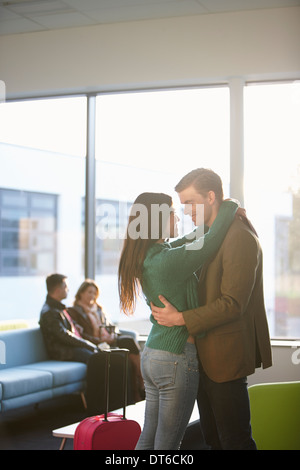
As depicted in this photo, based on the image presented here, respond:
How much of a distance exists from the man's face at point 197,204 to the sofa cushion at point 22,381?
2992mm

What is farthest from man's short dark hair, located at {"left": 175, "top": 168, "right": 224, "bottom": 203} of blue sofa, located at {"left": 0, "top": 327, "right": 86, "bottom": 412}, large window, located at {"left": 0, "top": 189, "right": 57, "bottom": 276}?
large window, located at {"left": 0, "top": 189, "right": 57, "bottom": 276}

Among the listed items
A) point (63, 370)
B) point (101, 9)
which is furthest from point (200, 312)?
point (101, 9)

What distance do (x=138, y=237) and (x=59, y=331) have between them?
3.62 m

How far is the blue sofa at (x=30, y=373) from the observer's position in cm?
504

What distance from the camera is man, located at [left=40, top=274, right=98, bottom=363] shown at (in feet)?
19.3

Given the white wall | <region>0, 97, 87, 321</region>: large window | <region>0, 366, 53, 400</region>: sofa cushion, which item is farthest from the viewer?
<region>0, 97, 87, 321</region>: large window

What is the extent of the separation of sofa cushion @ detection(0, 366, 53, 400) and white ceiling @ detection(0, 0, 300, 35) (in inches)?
127

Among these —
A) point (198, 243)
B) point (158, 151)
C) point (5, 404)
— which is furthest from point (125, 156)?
point (198, 243)

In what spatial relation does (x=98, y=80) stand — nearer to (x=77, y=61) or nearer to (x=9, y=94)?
(x=77, y=61)

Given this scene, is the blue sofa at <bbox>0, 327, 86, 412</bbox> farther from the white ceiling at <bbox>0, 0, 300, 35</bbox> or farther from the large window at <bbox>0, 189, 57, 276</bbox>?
the white ceiling at <bbox>0, 0, 300, 35</bbox>

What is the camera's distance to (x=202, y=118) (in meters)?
6.15

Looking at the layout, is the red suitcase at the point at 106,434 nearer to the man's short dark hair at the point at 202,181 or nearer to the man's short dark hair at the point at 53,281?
the man's short dark hair at the point at 202,181

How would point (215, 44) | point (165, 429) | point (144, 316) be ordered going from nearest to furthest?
1. point (165, 429)
2. point (215, 44)
3. point (144, 316)

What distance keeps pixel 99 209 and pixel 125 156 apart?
0.61 metres
